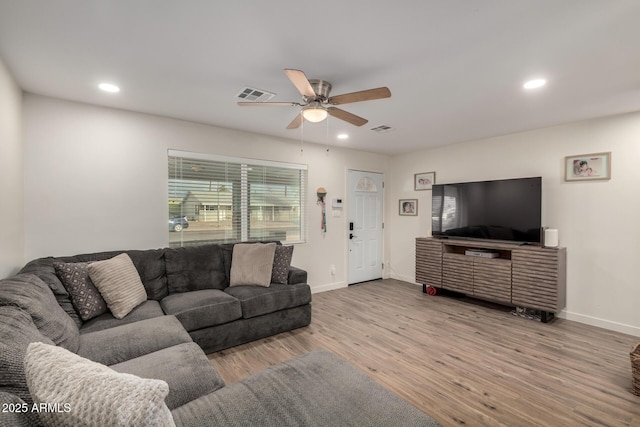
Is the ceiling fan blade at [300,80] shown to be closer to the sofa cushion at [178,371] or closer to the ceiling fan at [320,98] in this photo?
the ceiling fan at [320,98]

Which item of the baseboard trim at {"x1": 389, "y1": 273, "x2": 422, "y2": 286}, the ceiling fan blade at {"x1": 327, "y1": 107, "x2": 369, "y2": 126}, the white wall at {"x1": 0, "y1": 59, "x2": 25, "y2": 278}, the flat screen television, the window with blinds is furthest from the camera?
the baseboard trim at {"x1": 389, "y1": 273, "x2": 422, "y2": 286}

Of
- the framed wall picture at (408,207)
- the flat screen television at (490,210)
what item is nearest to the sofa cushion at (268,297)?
the flat screen television at (490,210)

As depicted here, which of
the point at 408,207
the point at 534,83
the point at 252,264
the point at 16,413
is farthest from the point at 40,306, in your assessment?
the point at 408,207

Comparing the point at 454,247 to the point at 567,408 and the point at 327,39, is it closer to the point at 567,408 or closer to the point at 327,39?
the point at 567,408

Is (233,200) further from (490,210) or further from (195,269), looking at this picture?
(490,210)

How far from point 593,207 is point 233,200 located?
450 centimetres

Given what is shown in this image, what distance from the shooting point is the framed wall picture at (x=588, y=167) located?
10.8ft

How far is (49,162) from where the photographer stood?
9.07ft

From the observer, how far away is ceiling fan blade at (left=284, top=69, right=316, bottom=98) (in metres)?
1.76

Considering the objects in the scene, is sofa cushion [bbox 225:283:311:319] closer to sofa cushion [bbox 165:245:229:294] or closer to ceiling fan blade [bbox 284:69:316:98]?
sofa cushion [bbox 165:245:229:294]

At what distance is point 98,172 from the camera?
2984 mm

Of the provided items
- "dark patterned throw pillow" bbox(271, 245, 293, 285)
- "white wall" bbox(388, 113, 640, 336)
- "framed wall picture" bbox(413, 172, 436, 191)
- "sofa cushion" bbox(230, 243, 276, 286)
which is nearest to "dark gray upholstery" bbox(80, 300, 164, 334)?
"sofa cushion" bbox(230, 243, 276, 286)

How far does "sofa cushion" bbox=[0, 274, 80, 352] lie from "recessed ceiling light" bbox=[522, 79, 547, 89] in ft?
12.2

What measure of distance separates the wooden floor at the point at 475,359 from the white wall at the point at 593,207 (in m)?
0.33
